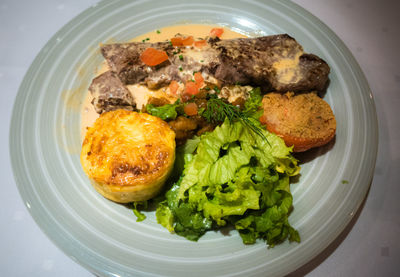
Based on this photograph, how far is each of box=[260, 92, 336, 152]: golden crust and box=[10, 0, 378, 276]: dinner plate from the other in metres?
0.19

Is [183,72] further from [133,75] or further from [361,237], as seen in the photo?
[361,237]

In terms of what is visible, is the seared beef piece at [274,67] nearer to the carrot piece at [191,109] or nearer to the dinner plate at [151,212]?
the dinner plate at [151,212]

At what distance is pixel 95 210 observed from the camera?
3494 millimetres

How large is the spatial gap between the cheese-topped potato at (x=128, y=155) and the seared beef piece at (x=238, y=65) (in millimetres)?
866

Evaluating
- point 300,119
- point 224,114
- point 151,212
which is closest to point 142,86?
point 224,114

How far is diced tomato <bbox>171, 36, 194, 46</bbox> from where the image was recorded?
4285 mm

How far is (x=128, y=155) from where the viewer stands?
3.19 metres

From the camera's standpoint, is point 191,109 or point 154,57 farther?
point 154,57

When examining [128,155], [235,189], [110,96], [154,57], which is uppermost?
[154,57]

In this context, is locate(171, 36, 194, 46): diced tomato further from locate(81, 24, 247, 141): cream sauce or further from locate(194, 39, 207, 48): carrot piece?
locate(81, 24, 247, 141): cream sauce

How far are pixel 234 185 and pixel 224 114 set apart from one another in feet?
2.79

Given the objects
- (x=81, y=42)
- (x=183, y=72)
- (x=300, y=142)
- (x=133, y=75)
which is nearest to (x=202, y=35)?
(x=183, y=72)

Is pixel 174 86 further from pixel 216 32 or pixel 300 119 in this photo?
pixel 300 119

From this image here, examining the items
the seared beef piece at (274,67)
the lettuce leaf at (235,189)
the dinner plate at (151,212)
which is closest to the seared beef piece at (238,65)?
the seared beef piece at (274,67)
